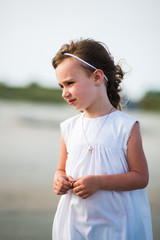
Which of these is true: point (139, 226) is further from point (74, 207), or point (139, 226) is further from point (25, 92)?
point (25, 92)

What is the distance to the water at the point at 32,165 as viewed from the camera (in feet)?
6.19

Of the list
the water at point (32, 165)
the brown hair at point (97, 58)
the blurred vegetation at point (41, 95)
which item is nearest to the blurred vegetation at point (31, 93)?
the blurred vegetation at point (41, 95)

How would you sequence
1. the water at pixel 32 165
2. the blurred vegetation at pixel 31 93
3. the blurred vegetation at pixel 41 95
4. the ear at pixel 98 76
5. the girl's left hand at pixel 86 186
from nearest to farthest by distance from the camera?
the girl's left hand at pixel 86 186
the ear at pixel 98 76
the water at pixel 32 165
the blurred vegetation at pixel 41 95
the blurred vegetation at pixel 31 93

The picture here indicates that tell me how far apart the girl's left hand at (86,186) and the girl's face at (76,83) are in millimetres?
262

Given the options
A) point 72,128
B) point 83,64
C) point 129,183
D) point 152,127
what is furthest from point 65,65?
point 152,127

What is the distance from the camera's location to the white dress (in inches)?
38.1

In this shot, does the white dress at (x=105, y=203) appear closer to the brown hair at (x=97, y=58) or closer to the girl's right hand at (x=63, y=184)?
the girl's right hand at (x=63, y=184)

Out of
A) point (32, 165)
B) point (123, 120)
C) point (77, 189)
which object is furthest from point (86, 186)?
point (32, 165)

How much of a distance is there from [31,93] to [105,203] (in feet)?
11.8

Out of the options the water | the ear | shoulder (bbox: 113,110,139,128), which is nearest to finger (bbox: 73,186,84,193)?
shoulder (bbox: 113,110,139,128)

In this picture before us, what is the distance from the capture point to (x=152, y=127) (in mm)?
4113

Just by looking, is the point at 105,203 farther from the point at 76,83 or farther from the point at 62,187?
the point at 76,83

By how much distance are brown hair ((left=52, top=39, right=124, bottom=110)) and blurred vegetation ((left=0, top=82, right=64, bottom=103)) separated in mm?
3024

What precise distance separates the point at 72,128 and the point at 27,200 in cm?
119
